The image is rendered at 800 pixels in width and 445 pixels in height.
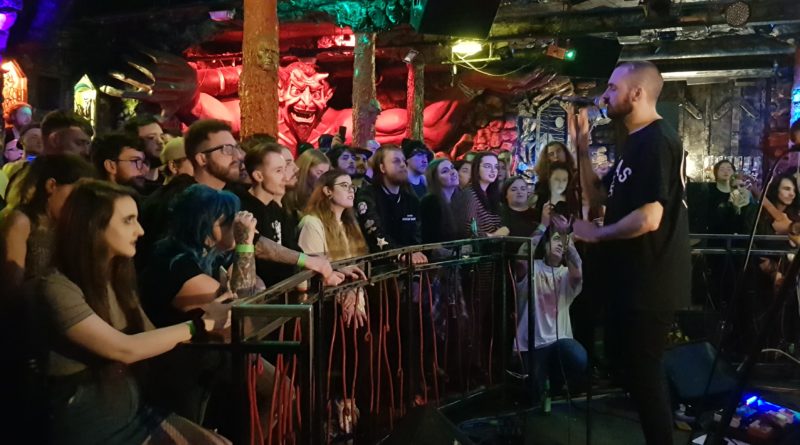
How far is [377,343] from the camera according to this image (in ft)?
14.1

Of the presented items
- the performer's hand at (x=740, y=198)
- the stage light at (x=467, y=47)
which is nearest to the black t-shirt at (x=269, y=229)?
the performer's hand at (x=740, y=198)

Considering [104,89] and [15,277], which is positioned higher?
[104,89]

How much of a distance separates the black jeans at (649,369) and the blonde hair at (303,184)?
238 centimetres

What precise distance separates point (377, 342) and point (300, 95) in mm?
12543

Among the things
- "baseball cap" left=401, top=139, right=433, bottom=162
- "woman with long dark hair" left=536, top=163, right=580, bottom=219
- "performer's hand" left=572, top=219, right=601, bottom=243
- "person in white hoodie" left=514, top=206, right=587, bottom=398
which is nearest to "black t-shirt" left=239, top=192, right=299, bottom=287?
"performer's hand" left=572, top=219, right=601, bottom=243

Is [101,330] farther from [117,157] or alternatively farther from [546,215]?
[546,215]

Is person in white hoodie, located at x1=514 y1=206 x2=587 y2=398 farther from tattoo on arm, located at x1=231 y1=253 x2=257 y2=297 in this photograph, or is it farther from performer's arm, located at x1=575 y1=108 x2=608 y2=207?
tattoo on arm, located at x1=231 y1=253 x2=257 y2=297

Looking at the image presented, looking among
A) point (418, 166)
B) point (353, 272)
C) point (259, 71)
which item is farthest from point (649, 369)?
point (259, 71)

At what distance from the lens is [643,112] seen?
125 inches

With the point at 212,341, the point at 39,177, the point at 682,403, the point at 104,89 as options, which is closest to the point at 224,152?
the point at 39,177

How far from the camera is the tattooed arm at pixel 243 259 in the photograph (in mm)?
2750

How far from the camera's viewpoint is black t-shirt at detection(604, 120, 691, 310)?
9.95 ft

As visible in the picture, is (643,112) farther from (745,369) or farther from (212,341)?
(212,341)

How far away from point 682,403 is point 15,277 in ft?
13.0
